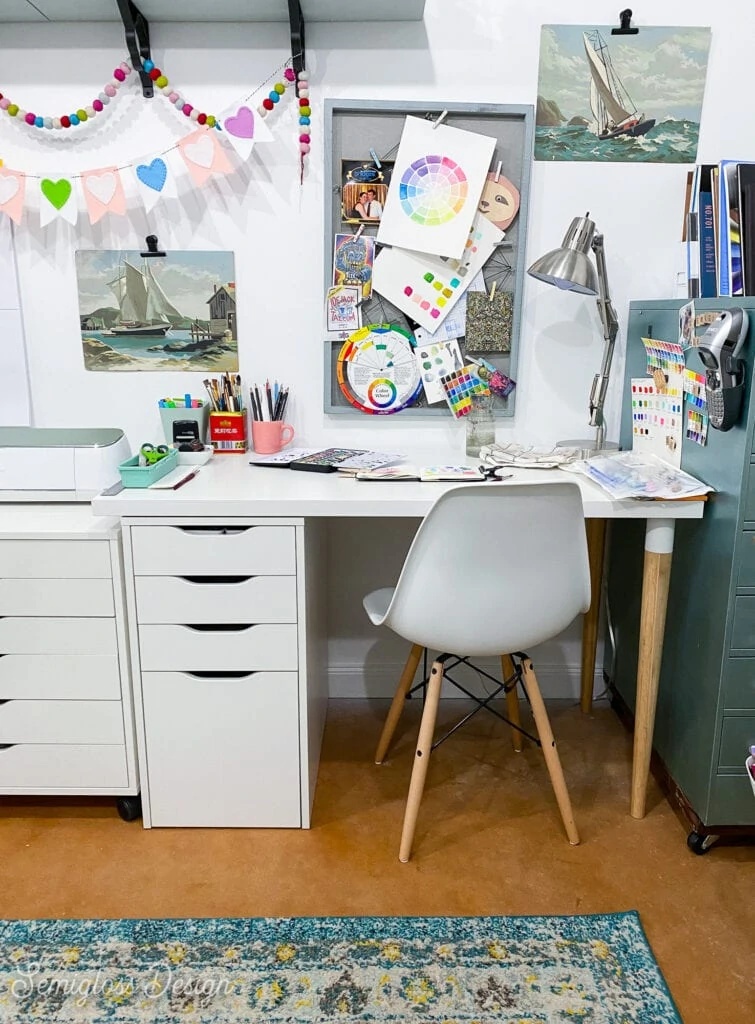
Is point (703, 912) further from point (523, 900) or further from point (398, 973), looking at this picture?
point (398, 973)

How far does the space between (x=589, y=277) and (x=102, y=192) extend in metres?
1.25

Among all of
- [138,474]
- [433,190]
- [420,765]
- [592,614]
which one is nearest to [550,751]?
[420,765]

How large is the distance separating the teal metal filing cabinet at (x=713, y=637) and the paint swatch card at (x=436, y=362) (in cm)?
52

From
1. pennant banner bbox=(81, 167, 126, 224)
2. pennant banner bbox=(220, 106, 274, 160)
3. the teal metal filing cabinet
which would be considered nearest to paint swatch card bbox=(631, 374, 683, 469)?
the teal metal filing cabinet

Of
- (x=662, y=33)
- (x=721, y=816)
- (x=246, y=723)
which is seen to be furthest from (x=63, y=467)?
(x=662, y=33)

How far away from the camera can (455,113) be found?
6.60 ft

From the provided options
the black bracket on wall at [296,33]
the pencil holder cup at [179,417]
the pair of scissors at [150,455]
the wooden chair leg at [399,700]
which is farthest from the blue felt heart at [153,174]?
the wooden chair leg at [399,700]

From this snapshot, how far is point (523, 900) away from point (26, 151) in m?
2.17

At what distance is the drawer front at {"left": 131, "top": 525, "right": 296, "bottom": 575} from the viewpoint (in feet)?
5.47

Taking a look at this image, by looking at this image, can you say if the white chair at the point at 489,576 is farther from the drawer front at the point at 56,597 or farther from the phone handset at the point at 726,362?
the drawer front at the point at 56,597

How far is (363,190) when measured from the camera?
81.0 inches

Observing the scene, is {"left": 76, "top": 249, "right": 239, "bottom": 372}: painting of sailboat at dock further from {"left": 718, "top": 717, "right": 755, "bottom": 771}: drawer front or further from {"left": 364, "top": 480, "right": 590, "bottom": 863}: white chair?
{"left": 718, "top": 717, "right": 755, "bottom": 771}: drawer front

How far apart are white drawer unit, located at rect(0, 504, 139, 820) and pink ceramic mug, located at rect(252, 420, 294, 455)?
48cm

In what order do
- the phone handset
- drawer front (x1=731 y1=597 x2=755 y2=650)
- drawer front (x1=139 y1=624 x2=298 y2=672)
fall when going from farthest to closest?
drawer front (x1=139 y1=624 x2=298 y2=672) → drawer front (x1=731 y1=597 x2=755 y2=650) → the phone handset
